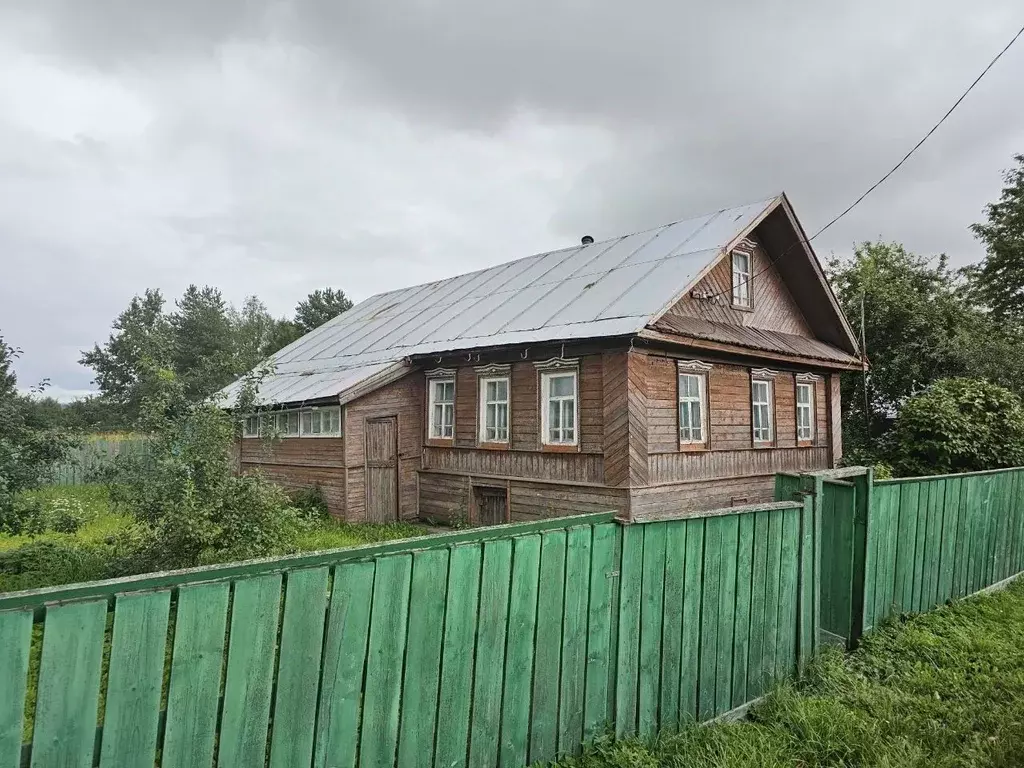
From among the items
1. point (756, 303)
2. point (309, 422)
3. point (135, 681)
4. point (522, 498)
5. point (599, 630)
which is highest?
point (756, 303)

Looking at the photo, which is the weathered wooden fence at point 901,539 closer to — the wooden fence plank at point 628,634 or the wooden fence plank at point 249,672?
the wooden fence plank at point 628,634

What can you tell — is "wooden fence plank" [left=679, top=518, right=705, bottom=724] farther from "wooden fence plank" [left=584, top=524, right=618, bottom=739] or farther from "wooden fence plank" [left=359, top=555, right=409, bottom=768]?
"wooden fence plank" [left=359, top=555, right=409, bottom=768]

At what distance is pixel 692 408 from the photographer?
12.8 meters

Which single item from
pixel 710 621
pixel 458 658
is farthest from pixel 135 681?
pixel 710 621

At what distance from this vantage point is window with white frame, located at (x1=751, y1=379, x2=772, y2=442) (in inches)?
561

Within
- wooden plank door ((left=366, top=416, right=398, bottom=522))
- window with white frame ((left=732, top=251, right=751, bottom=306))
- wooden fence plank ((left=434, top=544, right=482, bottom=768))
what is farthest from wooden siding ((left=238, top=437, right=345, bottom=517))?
wooden fence plank ((left=434, top=544, right=482, bottom=768))

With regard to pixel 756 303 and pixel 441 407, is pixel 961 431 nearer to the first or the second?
pixel 756 303

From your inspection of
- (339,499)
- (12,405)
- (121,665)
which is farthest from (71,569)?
(121,665)

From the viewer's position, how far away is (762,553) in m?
4.98

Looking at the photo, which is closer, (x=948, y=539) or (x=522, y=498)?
(x=948, y=539)

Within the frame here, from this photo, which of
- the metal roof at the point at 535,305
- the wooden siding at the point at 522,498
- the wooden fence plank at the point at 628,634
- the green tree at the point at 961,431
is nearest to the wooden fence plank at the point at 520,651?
the wooden fence plank at the point at 628,634

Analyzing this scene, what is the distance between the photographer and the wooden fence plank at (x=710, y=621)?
454 centimetres

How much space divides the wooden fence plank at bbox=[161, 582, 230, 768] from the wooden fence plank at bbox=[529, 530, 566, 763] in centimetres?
178

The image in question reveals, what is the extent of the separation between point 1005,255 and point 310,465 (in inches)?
1171
